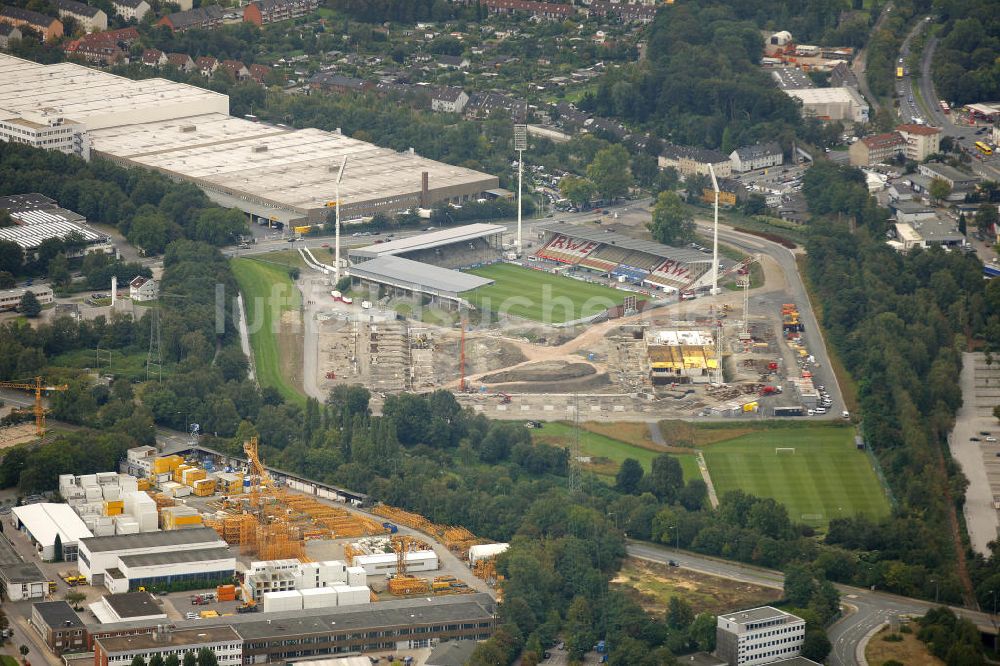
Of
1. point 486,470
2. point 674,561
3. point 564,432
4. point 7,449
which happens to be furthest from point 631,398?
point 7,449

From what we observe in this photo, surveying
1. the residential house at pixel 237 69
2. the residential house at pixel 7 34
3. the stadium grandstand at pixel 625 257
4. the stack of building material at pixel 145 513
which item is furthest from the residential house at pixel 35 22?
the stack of building material at pixel 145 513

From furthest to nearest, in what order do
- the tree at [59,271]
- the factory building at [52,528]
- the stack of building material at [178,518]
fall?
the tree at [59,271] < the stack of building material at [178,518] < the factory building at [52,528]

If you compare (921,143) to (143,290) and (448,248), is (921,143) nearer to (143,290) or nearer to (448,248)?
(448,248)

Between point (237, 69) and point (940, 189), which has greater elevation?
point (940, 189)

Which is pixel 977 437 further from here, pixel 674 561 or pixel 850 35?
pixel 850 35

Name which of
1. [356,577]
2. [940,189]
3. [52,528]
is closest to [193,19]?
[940,189]

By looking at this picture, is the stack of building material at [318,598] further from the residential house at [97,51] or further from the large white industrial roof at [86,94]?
the residential house at [97,51]

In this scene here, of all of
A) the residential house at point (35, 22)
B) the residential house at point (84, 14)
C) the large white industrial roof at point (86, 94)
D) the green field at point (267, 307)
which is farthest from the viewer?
the residential house at point (84, 14)
